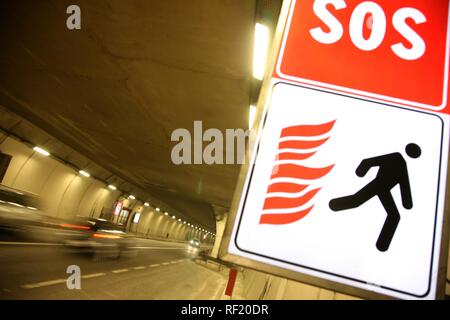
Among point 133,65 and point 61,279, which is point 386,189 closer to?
point 133,65

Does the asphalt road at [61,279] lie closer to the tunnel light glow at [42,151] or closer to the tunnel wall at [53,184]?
the tunnel wall at [53,184]

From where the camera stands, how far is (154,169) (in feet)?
62.3

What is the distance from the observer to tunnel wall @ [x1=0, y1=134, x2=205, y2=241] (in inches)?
712

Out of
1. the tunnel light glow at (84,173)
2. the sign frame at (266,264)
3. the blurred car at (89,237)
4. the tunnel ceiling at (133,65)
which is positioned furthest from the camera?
the tunnel light glow at (84,173)

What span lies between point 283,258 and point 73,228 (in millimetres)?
17203

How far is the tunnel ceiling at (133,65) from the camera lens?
5641mm

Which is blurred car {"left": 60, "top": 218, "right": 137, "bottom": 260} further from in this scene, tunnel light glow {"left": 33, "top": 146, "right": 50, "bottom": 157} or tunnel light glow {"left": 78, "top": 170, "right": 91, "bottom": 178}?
tunnel light glow {"left": 78, "top": 170, "right": 91, "bottom": 178}

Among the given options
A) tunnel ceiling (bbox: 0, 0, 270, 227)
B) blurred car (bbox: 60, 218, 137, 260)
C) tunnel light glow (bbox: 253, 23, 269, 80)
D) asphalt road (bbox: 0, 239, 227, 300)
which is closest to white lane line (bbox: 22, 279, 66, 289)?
asphalt road (bbox: 0, 239, 227, 300)

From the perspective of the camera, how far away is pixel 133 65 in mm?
7648

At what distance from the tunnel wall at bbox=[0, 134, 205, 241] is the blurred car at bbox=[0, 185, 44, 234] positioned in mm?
959

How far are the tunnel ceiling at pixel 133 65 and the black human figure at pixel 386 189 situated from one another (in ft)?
13.1

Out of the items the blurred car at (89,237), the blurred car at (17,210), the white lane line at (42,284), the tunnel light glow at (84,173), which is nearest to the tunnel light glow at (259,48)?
the white lane line at (42,284)
